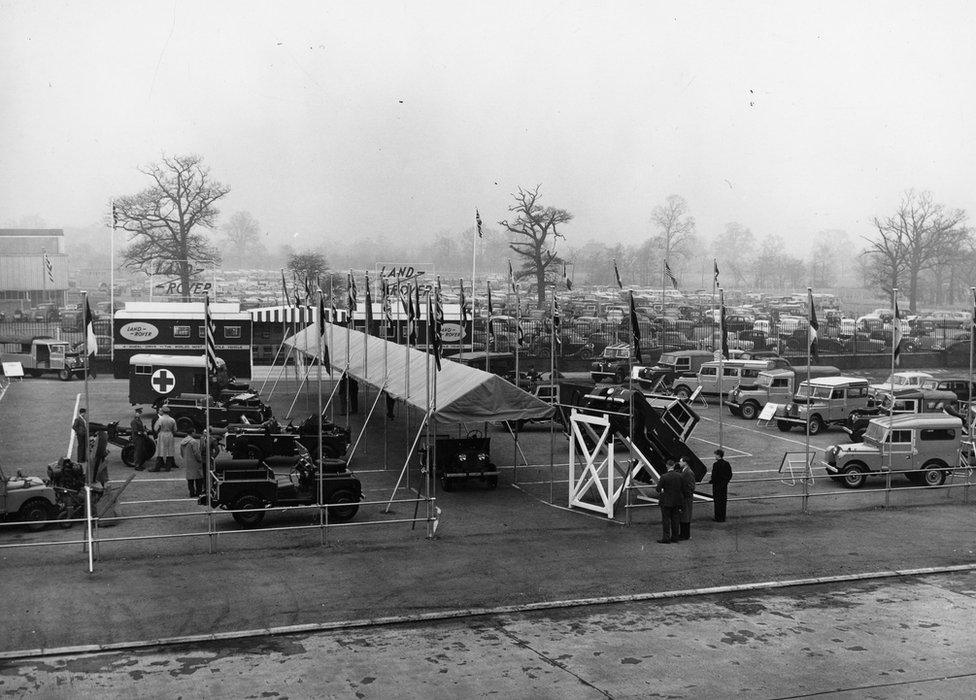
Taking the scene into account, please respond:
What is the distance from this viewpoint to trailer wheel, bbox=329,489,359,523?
18.5 metres

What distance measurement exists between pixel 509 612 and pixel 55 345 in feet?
120

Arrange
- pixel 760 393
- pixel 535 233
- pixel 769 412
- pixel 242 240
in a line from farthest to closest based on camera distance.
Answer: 1. pixel 242 240
2. pixel 535 233
3. pixel 760 393
4. pixel 769 412

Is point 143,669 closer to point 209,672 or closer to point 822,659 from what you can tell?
point 209,672

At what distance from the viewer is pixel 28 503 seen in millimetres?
17547

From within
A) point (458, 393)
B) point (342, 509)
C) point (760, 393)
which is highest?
point (458, 393)

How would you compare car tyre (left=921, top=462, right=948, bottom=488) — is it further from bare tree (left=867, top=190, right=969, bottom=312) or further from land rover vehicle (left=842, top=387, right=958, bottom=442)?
bare tree (left=867, top=190, right=969, bottom=312)

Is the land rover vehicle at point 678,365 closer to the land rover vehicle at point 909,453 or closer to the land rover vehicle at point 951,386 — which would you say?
the land rover vehicle at point 951,386

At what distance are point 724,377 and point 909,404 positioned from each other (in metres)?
8.04

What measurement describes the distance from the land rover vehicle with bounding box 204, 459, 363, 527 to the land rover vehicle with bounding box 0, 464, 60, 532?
266 cm

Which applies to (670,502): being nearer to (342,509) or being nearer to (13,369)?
(342,509)

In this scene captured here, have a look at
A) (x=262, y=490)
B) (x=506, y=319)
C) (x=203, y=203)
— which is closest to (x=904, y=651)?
(x=262, y=490)

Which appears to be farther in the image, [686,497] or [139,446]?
[139,446]

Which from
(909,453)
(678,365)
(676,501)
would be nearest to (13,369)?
(678,365)

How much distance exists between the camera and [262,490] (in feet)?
58.4
